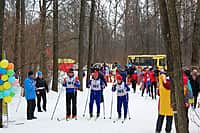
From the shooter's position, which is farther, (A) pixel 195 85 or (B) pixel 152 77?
(B) pixel 152 77

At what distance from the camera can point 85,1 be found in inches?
907

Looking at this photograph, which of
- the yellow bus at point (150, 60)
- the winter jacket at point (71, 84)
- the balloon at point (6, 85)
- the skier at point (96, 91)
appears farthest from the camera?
the yellow bus at point (150, 60)

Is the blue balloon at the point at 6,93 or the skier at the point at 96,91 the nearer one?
the blue balloon at the point at 6,93

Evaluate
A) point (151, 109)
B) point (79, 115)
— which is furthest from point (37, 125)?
point (151, 109)

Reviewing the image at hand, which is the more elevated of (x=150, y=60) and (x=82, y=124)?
(x=150, y=60)

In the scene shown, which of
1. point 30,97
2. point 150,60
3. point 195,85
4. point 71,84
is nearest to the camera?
point 71,84

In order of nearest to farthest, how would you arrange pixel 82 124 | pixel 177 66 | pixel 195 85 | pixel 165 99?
pixel 177 66
pixel 165 99
pixel 82 124
pixel 195 85

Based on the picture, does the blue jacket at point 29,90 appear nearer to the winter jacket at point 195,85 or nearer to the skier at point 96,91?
the skier at point 96,91

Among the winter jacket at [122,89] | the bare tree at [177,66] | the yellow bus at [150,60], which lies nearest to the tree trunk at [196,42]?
the winter jacket at [122,89]

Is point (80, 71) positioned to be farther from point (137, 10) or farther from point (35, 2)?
point (137, 10)

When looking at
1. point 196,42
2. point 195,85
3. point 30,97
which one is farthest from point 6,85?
point 196,42

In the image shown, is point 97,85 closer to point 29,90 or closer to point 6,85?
point 29,90

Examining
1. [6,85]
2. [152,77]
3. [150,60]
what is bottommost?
[152,77]

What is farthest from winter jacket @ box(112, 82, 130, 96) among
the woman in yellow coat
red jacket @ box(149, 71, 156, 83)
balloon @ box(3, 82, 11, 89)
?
red jacket @ box(149, 71, 156, 83)
